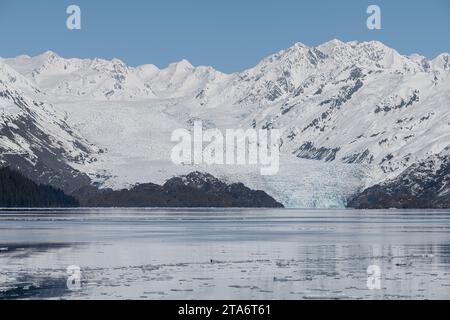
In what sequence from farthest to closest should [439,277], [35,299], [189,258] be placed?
[189,258] → [439,277] → [35,299]

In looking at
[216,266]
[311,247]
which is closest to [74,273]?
[216,266]

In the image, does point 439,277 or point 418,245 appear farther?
point 418,245

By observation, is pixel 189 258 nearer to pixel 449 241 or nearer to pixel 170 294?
pixel 170 294

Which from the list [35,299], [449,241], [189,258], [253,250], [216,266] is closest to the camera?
[35,299]

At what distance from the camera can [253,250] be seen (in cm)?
6794

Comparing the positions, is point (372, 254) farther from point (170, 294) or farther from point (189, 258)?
point (170, 294)

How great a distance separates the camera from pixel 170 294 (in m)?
40.3
